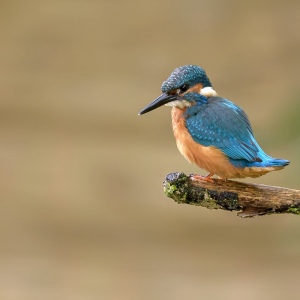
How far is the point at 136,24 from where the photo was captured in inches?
129

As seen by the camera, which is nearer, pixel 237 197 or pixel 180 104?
pixel 237 197

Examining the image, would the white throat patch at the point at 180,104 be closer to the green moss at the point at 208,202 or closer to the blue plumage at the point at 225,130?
the blue plumage at the point at 225,130

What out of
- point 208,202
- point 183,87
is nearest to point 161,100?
point 183,87

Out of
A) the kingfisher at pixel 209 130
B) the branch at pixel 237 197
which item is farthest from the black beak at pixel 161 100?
the branch at pixel 237 197

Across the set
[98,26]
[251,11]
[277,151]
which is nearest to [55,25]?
[98,26]

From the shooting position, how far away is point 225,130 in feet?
5.05

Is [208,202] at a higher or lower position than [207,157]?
lower

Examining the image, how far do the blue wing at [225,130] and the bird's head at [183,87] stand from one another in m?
0.04

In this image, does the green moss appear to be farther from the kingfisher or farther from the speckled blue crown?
the speckled blue crown

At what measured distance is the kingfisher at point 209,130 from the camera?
4.93 ft

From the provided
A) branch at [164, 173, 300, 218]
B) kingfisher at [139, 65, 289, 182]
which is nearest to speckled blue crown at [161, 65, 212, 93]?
kingfisher at [139, 65, 289, 182]

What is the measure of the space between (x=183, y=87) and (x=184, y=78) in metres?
0.02

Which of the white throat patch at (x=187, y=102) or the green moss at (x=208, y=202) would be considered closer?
the green moss at (x=208, y=202)

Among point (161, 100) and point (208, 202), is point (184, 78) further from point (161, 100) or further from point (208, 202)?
point (208, 202)
